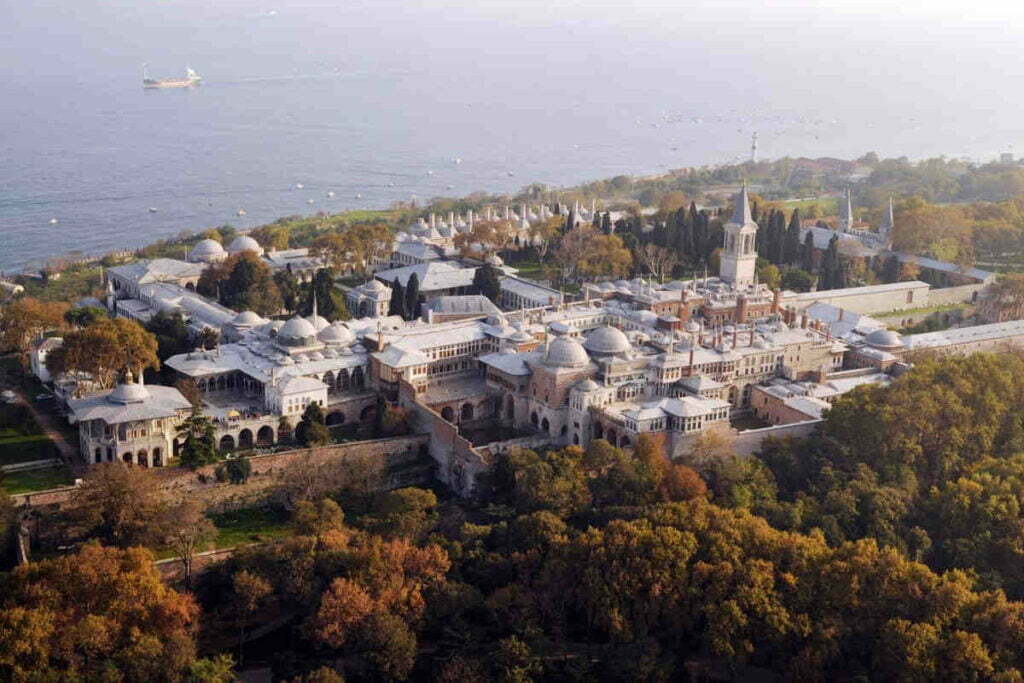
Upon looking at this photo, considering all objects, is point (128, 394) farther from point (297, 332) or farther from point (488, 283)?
point (488, 283)

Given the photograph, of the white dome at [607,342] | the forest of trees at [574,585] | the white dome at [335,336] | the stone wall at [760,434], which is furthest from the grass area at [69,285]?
the stone wall at [760,434]

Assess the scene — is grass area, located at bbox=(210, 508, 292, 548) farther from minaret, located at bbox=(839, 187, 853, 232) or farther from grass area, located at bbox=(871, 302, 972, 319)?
minaret, located at bbox=(839, 187, 853, 232)

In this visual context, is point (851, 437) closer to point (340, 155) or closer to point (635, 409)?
point (635, 409)

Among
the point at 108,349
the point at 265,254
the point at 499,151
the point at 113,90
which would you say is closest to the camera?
the point at 108,349

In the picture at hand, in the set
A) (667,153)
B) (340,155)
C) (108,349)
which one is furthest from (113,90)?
(108,349)

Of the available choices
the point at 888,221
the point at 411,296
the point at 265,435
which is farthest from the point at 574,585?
the point at 888,221

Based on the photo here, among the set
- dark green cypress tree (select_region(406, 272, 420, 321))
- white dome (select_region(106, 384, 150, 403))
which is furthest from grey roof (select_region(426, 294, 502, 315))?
white dome (select_region(106, 384, 150, 403))
